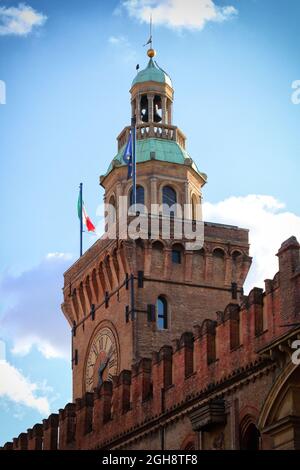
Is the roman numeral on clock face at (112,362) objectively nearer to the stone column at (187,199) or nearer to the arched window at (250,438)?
the stone column at (187,199)

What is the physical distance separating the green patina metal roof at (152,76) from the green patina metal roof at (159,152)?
3.68m

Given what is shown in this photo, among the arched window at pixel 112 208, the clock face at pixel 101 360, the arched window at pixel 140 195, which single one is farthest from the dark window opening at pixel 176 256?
the arched window at pixel 112 208

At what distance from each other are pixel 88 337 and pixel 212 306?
713 centimetres

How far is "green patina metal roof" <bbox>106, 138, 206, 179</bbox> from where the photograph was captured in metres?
60.2

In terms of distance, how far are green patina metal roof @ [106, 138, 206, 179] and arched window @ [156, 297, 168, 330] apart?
760cm

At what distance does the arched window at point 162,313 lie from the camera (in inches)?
2189

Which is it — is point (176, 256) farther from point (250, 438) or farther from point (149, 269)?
point (250, 438)

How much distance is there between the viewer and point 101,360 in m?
58.4

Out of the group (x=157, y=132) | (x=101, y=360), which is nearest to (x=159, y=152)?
(x=157, y=132)

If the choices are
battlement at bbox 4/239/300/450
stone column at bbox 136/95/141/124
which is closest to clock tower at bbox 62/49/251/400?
stone column at bbox 136/95/141/124

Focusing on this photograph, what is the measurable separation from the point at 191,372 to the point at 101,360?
17261 millimetres

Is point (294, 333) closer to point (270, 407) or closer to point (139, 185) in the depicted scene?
point (270, 407)

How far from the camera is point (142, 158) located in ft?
197

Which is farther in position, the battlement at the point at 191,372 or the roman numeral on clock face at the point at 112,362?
the roman numeral on clock face at the point at 112,362
